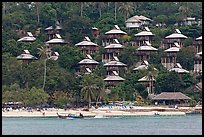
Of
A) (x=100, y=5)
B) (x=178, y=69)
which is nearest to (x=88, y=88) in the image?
(x=178, y=69)

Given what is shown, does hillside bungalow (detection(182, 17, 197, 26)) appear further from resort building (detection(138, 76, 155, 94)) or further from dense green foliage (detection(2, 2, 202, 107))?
resort building (detection(138, 76, 155, 94))

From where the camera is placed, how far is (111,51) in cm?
8531

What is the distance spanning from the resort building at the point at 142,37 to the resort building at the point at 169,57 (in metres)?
4.38

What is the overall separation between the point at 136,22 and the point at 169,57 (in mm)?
11801

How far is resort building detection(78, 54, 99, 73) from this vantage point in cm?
8212

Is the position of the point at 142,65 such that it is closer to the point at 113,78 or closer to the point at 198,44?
the point at 113,78

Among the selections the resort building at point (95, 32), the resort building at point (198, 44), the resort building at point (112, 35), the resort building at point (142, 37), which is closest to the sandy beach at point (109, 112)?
the resort building at point (198, 44)

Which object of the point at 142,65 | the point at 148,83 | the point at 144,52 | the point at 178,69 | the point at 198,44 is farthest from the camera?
the point at 198,44

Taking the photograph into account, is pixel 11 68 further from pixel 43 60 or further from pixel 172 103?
pixel 172 103

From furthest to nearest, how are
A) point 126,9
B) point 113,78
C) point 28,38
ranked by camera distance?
1. point 126,9
2. point 28,38
3. point 113,78

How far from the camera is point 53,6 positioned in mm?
98438

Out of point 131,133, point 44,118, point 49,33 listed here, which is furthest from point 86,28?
point 131,133

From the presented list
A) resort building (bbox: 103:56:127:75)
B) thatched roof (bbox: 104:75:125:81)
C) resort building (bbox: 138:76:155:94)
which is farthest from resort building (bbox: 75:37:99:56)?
resort building (bbox: 138:76:155:94)

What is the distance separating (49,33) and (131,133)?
48.3 meters
